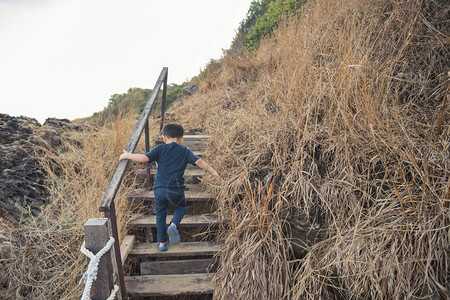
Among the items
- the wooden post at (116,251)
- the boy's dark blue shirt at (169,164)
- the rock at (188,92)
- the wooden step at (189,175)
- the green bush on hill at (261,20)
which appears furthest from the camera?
the rock at (188,92)

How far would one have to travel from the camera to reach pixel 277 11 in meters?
7.26

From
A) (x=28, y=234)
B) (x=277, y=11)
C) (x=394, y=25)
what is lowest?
Result: (x=28, y=234)

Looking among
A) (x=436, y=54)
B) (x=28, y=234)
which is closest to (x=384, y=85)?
(x=436, y=54)

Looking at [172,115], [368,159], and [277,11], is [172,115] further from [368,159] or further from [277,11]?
[368,159]

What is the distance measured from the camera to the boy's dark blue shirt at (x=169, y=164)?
9.29 feet

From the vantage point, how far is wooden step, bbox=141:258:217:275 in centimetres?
280

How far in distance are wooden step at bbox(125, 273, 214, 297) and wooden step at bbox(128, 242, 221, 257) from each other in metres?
0.21

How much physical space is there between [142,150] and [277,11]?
17.7 feet

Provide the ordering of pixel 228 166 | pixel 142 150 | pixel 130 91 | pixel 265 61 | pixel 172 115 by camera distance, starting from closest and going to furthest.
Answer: pixel 228 166 → pixel 142 150 → pixel 265 61 → pixel 172 115 → pixel 130 91

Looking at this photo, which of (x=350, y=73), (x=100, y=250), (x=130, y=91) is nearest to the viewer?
(x=100, y=250)

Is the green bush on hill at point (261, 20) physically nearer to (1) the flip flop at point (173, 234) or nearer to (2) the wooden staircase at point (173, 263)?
(2) the wooden staircase at point (173, 263)

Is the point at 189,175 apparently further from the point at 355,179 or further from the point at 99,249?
the point at 355,179

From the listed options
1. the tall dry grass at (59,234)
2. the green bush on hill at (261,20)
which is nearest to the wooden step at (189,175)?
the tall dry grass at (59,234)

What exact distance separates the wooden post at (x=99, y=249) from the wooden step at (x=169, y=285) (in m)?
0.63
